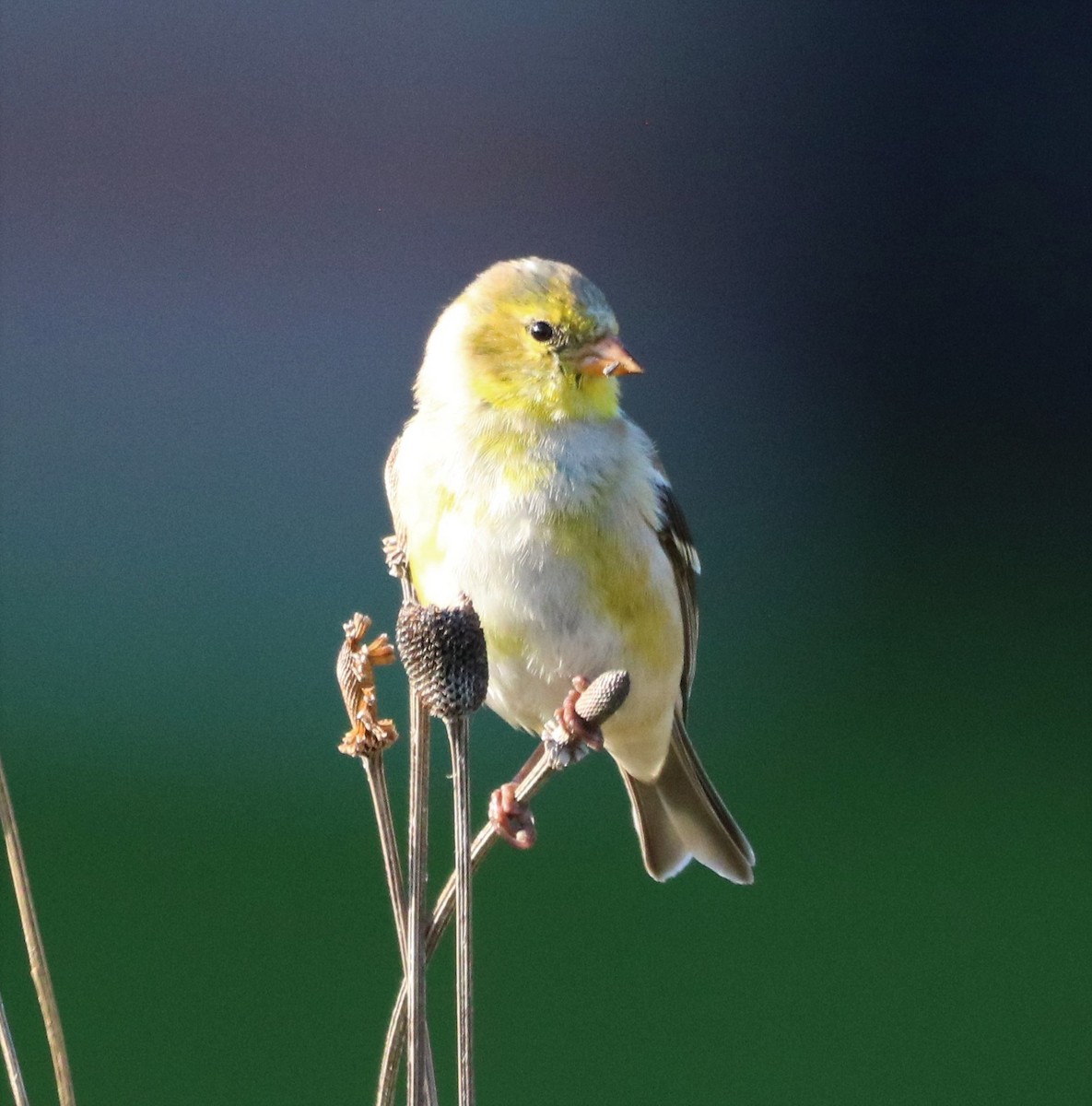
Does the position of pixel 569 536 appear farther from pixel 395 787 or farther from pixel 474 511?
pixel 395 787

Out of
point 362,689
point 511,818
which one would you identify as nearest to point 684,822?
point 511,818

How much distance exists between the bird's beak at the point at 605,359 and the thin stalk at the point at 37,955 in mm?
872

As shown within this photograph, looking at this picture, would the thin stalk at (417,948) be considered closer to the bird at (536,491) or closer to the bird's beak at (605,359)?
the bird at (536,491)

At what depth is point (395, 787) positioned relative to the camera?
3.07 m

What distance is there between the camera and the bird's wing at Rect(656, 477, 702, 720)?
1888 millimetres

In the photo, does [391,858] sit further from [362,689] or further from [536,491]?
[536,491]

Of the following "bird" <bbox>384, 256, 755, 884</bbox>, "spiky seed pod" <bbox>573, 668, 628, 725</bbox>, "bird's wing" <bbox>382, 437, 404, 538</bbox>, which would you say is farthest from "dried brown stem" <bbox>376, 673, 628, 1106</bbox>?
"bird's wing" <bbox>382, 437, 404, 538</bbox>

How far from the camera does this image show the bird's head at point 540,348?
5.58 ft

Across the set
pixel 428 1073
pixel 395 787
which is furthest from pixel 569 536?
pixel 395 787

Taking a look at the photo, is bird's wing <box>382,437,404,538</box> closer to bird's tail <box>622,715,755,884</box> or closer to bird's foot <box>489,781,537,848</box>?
bird's foot <box>489,781,537,848</box>

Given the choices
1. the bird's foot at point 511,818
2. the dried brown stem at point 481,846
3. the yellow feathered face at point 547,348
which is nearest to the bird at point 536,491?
the yellow feathered face at point 547,348

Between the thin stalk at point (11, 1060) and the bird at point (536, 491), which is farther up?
the bird at point (536, 491)

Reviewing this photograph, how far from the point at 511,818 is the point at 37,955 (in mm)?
467

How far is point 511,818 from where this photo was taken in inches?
53.9
